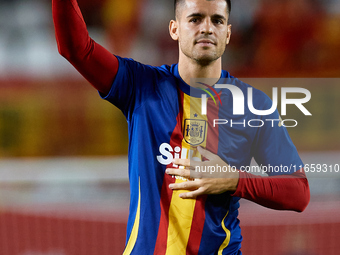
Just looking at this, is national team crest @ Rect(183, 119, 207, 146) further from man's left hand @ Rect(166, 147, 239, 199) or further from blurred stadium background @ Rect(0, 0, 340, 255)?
blurred stadium background @ Rect(0, 0, 340, 255)

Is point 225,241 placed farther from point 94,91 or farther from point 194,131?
point 94,91

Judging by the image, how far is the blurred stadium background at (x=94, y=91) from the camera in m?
4.51

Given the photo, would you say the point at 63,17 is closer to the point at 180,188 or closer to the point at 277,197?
the point at 180,188

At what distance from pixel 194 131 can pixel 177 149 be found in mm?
100

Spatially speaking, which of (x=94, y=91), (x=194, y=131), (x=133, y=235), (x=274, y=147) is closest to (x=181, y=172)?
(x=194, y=131)

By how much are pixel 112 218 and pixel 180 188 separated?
233 cm

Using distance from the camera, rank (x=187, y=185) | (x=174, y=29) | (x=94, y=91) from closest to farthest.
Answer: (x=187, y=185)
(x=174, y=29)
(x=94, y=91)

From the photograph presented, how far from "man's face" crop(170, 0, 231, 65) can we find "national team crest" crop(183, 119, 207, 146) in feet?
0.73

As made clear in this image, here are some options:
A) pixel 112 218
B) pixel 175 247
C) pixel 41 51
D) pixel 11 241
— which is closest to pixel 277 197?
Result: pixel 175 247

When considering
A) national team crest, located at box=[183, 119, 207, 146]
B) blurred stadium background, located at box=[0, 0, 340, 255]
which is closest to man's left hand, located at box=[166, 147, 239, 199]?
national team crest, located at box=[183, 119, 207, 146]

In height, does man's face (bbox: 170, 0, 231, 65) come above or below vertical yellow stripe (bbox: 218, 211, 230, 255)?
above

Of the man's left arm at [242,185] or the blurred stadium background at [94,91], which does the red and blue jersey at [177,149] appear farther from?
the blurred stadium background at [94,91]

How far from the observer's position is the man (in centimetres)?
129

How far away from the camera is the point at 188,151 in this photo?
1.36m
